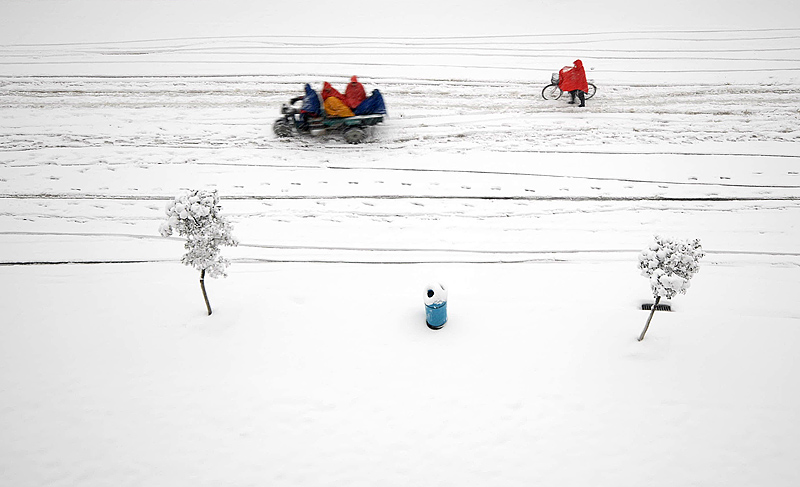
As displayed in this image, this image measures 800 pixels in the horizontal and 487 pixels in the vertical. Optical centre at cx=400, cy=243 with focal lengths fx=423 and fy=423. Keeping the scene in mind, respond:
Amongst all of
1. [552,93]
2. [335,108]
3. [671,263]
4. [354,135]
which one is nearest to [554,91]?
[552,93]

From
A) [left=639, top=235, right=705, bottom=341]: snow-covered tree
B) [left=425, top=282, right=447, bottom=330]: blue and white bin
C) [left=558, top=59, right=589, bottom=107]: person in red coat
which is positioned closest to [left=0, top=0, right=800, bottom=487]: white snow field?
[left=425, top=282, right=447, bottom=330]: blue and white bin

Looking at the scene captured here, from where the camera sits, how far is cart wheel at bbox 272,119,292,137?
8.39m

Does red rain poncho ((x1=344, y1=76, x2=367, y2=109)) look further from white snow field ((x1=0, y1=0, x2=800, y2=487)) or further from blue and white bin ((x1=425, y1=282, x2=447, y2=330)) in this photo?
blue and white bin ((x1=425, y1=282, x2=447, y2=330))

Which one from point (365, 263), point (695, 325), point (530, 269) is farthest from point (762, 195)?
point (365, 263)

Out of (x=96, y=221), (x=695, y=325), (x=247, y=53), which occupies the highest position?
(x=247, y=53)

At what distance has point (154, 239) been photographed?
20.5 ft

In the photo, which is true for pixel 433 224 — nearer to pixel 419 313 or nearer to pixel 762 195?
pixel 419 313

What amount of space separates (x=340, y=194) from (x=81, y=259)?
12.5 feet

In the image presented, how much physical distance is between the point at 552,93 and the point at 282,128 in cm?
607

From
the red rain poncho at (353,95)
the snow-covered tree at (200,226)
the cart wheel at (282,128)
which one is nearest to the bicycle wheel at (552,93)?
the red rain poncho at (353,95)

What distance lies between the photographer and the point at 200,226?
14.2 ft

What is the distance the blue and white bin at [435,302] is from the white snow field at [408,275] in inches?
10.3

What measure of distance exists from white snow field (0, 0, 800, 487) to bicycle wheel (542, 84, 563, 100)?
20 cm

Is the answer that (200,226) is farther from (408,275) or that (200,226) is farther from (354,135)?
(354,135)
